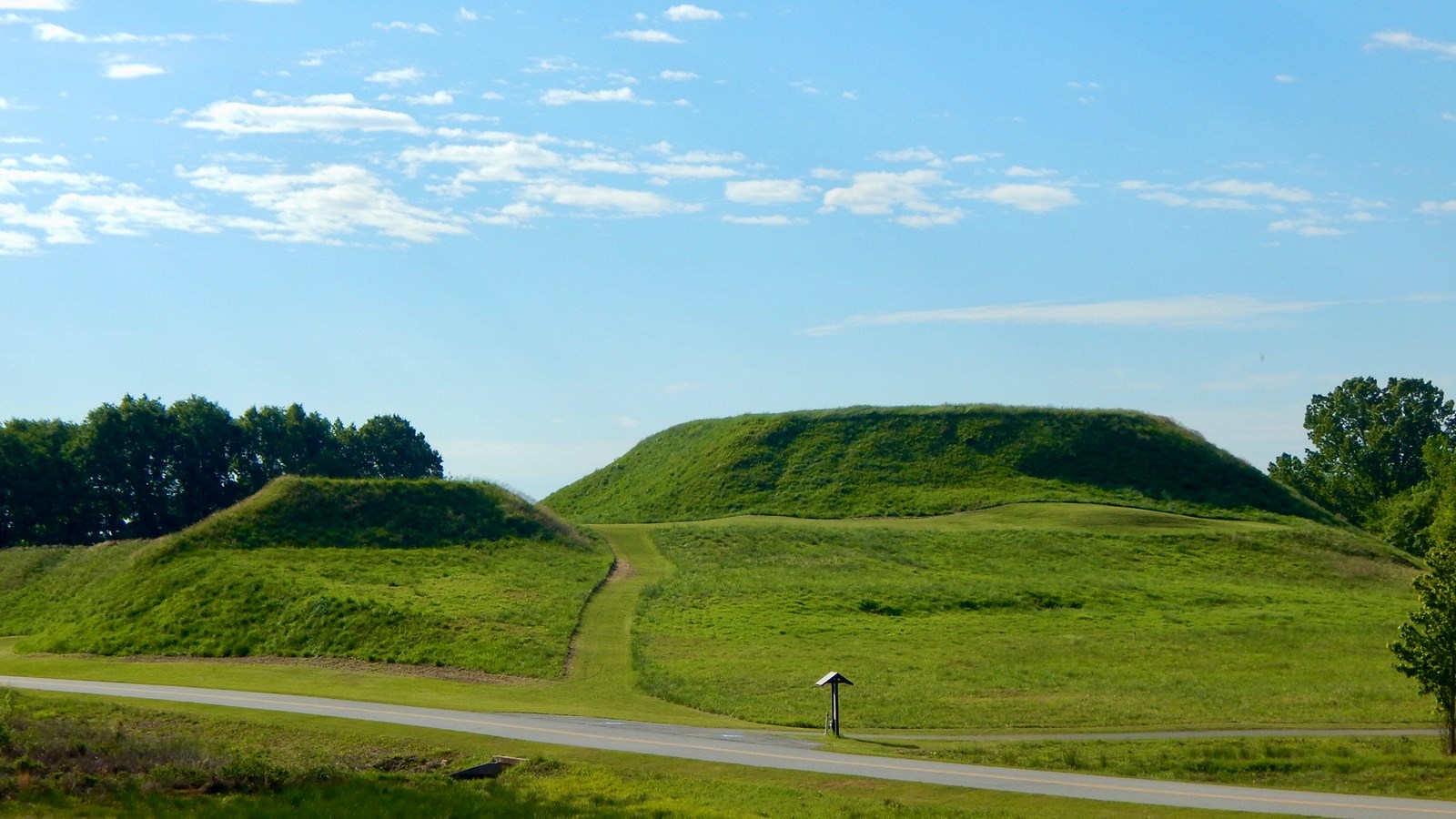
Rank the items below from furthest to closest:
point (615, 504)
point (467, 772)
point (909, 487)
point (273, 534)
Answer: point (615, 504)
point (909, 487)
point (273, 534)
point (467, 772)

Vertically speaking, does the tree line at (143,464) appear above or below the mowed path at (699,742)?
above

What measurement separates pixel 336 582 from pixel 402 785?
26615 mm

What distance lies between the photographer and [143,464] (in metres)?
78.6

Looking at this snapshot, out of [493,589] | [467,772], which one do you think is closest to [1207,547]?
[493,589]

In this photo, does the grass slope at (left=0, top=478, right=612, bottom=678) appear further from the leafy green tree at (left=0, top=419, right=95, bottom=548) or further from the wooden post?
the leafy green tree at (left=0, top=419, right=95, bottom=548)

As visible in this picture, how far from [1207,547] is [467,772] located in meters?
48.6

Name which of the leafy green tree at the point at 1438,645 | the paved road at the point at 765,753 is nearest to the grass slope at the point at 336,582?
the paved road at the point at 765,753

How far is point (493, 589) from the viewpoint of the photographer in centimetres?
4681

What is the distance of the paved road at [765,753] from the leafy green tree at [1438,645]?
631 centimetres

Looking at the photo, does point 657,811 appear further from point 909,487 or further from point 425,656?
point 909,487

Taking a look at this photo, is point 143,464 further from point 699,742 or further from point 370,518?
point 699,742

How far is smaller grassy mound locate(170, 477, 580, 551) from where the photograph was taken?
52781mm

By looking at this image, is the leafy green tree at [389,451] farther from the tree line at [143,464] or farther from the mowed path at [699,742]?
the mowed path at [699,742]

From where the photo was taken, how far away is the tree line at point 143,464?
72875 millimetres
